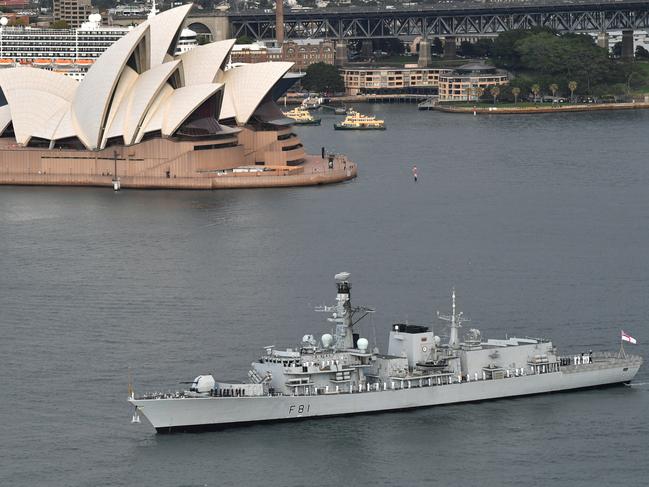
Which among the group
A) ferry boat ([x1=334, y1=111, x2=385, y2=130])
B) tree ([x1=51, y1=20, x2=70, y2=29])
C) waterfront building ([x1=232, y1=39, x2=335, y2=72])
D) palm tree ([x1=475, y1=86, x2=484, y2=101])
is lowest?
palm tree ([x1=475, y1=86, x2=484, y2=101])

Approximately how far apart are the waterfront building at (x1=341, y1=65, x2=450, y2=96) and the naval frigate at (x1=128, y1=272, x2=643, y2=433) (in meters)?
78.9

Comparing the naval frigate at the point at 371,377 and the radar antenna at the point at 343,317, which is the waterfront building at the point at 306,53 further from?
the radar antenna at the point at 343,317

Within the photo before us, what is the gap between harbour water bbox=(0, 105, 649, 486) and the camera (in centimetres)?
2828

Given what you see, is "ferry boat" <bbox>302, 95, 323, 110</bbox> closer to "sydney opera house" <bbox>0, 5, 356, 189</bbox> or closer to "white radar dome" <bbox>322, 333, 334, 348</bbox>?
"sydney opera house" <bbox>0, 5, 356, 189</bbox>

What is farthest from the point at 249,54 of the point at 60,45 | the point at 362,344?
the point at 362,344

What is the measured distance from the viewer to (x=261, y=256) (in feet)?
146

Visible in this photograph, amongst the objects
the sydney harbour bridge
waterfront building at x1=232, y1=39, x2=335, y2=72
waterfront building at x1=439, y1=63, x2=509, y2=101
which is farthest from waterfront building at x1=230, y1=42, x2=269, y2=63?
the sydney harbour bridge

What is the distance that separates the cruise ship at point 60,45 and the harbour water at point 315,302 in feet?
98.1

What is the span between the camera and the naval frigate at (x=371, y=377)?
2959cm

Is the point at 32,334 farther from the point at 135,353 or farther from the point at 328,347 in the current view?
the point at 328,347

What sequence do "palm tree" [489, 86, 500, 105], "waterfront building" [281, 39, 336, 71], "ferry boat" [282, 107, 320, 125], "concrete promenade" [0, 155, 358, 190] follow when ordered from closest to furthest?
"concrete promenade" [0, 155, 358, 190] < "ferry boat" [282, 107, 320, 125] < "palm tree" [489, 86, 500, 105] < "waterfront building" [281, 39, 336, 71]

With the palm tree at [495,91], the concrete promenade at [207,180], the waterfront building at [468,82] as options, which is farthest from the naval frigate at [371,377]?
the waterfront building at [468,82]

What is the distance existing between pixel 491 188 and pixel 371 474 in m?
31.5

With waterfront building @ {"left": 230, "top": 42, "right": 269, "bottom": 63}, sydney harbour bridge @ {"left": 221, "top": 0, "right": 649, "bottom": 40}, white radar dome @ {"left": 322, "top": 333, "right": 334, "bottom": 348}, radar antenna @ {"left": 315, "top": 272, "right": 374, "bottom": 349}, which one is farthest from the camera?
sydney harbour bridge @ {"left": 221, "top": 0, "right": 649, "bottom": 40}
